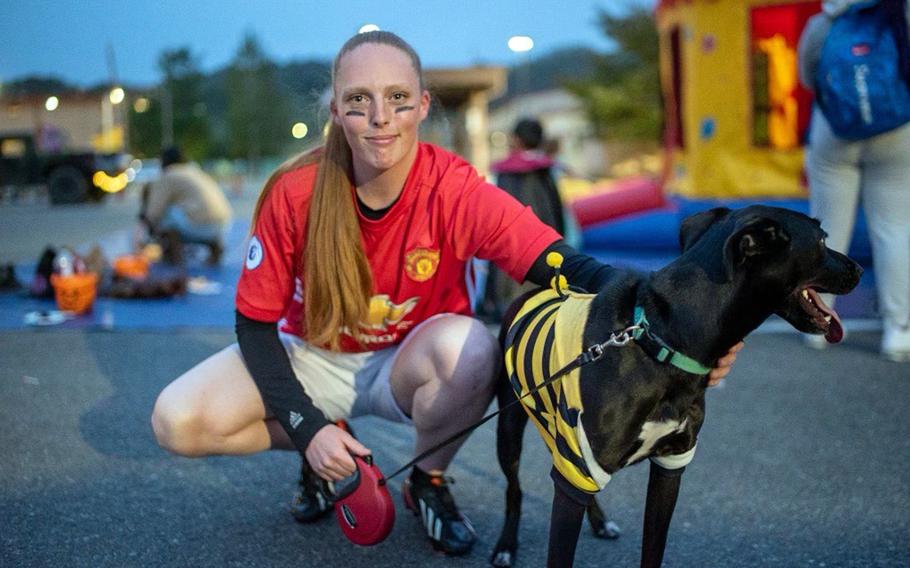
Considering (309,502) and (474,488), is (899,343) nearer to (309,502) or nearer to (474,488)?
(474,488)

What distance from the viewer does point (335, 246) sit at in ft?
7.66

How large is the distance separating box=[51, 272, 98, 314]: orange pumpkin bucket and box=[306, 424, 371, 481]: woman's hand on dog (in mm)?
4334

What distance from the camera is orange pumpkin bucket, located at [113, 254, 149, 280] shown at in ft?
22.6

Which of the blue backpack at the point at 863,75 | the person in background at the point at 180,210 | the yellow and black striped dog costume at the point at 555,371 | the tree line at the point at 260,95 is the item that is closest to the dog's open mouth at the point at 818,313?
the yellow and black striped dog costume at the point at 555,371

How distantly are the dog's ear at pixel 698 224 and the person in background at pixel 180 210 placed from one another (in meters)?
7.13

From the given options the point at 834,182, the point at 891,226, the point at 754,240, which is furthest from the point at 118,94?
the point at 754,240

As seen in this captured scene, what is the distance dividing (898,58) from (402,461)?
10.3 feet

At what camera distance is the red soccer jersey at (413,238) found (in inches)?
92.8

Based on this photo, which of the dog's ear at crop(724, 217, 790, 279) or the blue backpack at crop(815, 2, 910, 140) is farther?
the blue backpack at crop(815, 2, 910, 140)

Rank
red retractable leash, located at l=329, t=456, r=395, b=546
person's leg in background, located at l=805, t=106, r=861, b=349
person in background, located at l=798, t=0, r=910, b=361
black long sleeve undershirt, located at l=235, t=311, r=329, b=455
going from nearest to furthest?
red retractable leash, located at l=329, t=456, r=395, b=546
black long sleeve undershirt, located at l=235, t=311, r=329, b=455
person in background, located at l=798, t=0, r=910, b=361
person's leg in background, located at l=805, t=106, r=861, b=349

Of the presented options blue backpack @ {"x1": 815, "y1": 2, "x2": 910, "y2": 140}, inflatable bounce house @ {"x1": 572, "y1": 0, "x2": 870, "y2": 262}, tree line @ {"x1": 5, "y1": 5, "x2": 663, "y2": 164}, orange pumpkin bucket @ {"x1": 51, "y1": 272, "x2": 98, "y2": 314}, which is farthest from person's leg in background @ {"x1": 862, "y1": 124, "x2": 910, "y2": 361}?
tree line @ {"x1": 5, "y1": 5, "x2": 663, "y2": 164}

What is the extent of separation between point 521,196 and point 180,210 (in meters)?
4.30

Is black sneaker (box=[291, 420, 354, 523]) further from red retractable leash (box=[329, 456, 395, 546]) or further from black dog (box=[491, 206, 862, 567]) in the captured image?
black dog (box=[491, 206, 862, 567])

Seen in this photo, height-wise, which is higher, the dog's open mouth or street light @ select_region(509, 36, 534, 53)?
street light @ select_region(509, 36, 534, 53)
